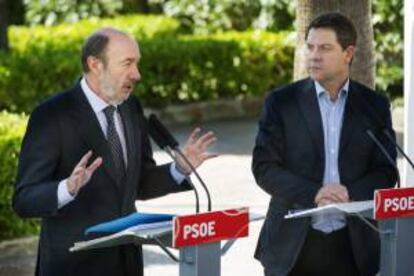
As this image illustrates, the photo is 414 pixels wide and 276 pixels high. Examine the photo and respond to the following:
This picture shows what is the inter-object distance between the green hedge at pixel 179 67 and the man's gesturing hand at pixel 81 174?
32.6 feet

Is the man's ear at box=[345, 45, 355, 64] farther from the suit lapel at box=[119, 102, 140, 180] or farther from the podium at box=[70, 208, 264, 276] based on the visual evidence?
the podium at box=[70, 208, 264, 276]

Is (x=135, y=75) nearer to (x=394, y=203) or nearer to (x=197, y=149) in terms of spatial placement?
(x=197, y=149)

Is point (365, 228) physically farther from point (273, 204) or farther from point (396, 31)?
point (396, 31)

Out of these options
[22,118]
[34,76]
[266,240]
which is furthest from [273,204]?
[34,76]

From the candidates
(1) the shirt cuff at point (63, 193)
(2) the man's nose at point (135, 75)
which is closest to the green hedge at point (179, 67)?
(2) the man's nose at point (135, 75)

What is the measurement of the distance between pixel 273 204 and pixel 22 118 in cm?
494

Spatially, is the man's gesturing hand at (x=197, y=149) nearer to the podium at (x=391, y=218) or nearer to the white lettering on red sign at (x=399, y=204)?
the podium at (x=391, y=218)

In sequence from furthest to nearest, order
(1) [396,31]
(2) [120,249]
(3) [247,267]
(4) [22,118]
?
(1) [396,31] → (4) [22,118] → (3) [247,267] → (2) [120,249]

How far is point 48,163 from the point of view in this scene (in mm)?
5473

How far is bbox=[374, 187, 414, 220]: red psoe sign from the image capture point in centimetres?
535

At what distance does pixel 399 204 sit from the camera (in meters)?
5.45

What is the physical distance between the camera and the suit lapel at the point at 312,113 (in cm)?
588

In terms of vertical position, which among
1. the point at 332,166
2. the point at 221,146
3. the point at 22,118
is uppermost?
the point at 332,166

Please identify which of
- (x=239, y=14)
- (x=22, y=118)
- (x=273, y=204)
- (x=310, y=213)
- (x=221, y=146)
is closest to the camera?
(x=310, y=213)
